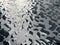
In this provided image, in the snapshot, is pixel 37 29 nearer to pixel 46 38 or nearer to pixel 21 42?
pixel 46 38

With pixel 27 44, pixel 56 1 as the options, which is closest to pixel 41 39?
pixel 27 44

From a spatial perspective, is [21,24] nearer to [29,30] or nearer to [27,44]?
[29,30]

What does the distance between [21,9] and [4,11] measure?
5.75 feet

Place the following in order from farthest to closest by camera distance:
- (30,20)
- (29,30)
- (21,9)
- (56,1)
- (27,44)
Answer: (56,1)
(21,9)
(30,20)
(29,30)
(27,44)

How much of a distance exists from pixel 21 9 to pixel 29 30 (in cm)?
427

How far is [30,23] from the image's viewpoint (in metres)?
10.9

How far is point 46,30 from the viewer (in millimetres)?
10102

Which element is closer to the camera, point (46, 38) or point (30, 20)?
point (46, 38)

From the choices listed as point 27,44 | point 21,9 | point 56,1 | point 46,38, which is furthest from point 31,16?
point 56,1

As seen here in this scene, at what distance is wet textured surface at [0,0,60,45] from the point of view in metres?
8.81

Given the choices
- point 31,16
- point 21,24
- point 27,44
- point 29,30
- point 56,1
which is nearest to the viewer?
point 27,44

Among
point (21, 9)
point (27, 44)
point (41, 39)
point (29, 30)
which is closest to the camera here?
point (27, 44)

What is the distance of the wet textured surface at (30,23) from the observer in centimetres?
881

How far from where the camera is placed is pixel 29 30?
985 centimetres
